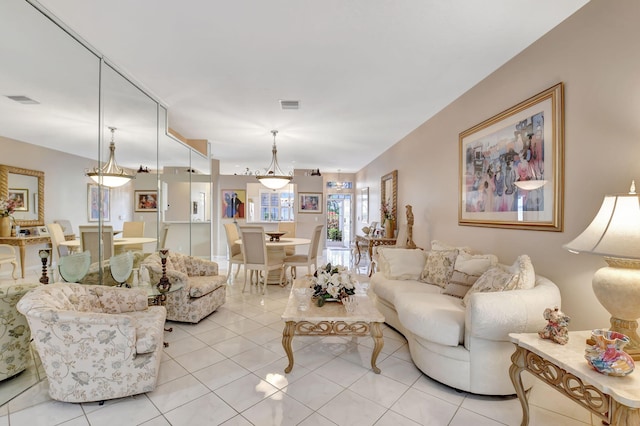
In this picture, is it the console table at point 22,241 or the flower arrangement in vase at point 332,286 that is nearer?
the console table at point 22,241

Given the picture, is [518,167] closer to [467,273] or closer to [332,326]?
[467,273]

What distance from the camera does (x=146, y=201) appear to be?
3688 mm

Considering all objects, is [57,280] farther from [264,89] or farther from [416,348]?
[416,348]

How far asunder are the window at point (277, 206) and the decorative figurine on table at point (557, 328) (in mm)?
8188

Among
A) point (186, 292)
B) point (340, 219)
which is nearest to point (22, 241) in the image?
point (186, 292)

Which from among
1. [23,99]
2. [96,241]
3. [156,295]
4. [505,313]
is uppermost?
[23,99]

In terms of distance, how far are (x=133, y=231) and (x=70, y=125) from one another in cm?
134

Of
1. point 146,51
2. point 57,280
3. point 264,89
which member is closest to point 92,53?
point 146,51

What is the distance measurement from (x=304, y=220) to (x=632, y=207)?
807cm

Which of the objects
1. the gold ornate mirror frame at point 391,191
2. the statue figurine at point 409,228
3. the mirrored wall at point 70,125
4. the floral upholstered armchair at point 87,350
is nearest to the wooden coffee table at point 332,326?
the floral upholstered armchair at point 87,350

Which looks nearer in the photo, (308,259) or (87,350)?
(87,350)

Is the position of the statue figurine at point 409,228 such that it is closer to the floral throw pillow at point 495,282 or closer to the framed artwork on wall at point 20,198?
the floral throw pillow at point 495,282

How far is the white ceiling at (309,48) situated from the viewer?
1977 millimetres

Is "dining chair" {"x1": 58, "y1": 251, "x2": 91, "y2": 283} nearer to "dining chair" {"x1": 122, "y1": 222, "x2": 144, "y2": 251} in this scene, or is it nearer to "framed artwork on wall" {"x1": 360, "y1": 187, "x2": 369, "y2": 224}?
"dining chair" {"x1": 122, "y1": 222, "x2": 144, "y2": 251}
